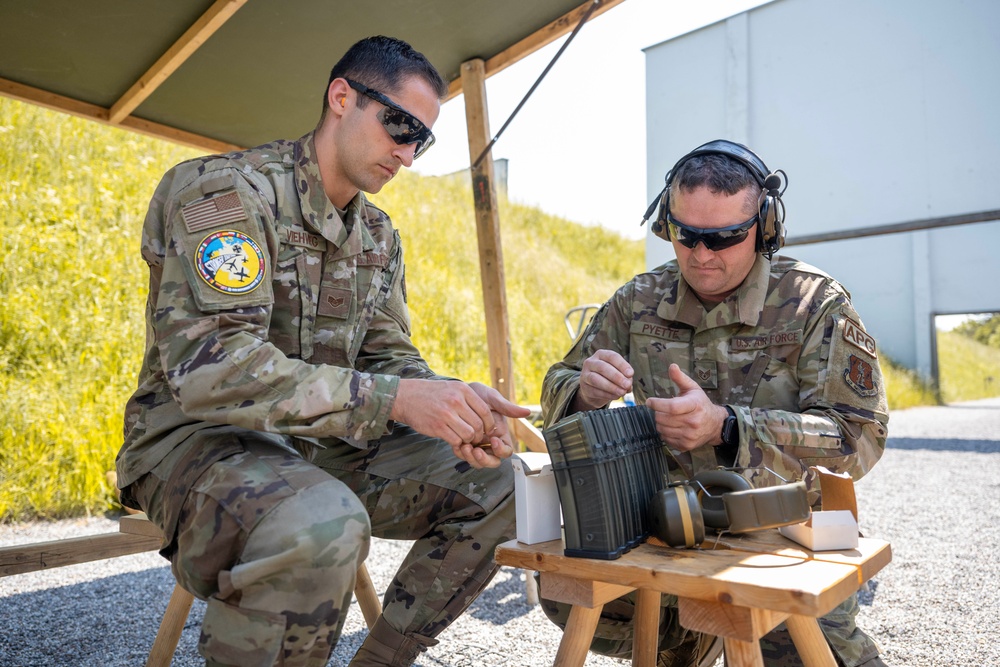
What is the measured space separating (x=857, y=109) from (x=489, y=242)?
11869mm

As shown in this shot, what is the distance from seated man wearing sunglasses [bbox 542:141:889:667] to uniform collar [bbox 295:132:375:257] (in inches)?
32.7

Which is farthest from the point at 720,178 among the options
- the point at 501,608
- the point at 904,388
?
the point at 904,388

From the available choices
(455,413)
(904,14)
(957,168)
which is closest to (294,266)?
(455,413)

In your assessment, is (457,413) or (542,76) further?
(542,76)

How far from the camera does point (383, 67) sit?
2.36m

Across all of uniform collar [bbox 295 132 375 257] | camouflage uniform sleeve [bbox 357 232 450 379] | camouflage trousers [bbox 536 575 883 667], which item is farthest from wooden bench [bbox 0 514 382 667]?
uniform collar [bbox 295 132 375 257]

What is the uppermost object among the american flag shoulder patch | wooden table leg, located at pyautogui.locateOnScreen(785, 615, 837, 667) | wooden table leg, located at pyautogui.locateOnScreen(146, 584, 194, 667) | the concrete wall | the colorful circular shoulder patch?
the concrete wall

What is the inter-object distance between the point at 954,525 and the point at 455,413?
5278 mm

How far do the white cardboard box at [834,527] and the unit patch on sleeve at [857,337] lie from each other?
648 millimetres

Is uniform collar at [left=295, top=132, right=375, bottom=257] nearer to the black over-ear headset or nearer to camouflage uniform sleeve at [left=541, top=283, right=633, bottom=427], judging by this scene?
camouflage uniform sleeve at [left=541, top=283, right=633, bottom=427]

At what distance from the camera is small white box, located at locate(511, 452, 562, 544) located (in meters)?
1.73

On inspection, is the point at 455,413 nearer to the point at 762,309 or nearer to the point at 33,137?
the point at 762,309

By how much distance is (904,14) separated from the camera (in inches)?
517

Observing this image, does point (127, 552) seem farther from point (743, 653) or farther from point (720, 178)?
point (720, 178)
